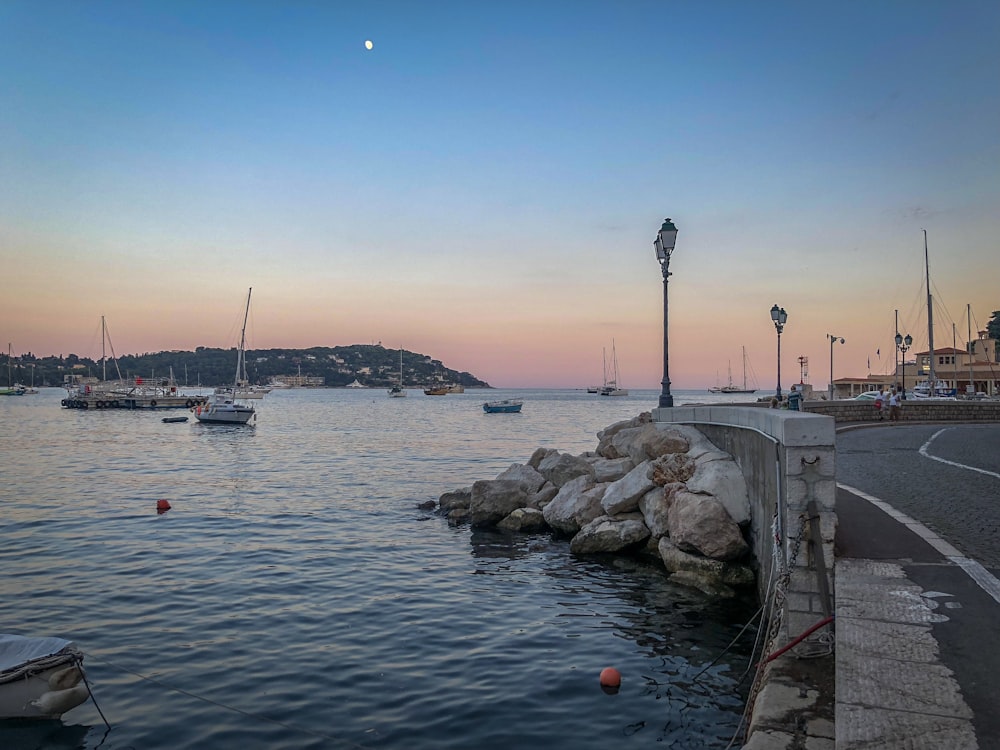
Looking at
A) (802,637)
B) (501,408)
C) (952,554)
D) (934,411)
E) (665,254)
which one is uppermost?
(665,254)

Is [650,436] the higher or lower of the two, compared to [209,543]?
higher

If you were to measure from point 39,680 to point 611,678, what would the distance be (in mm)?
6163

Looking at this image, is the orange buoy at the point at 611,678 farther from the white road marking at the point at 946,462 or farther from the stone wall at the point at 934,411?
the stone wall at the point at 934,411

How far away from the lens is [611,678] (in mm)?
8414

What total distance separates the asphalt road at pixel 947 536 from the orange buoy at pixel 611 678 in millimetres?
2907

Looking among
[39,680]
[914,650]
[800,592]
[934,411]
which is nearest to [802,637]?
[800,592]

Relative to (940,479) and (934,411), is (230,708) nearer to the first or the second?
(940,479)

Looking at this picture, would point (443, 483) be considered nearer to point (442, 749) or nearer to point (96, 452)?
point (442, 749)

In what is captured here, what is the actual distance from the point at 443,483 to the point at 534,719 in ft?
66.9

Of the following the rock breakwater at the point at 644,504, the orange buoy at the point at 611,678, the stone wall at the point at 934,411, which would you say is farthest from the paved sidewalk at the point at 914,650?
the stone wall at the point at 934,411

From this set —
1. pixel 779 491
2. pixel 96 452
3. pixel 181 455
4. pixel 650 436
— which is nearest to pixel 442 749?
pixel 779 491

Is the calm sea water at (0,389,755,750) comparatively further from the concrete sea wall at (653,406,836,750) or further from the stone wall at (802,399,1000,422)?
the stone wall at (802,399,1000,422)

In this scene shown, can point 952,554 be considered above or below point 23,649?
above

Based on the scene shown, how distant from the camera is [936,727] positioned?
4.29 meters
